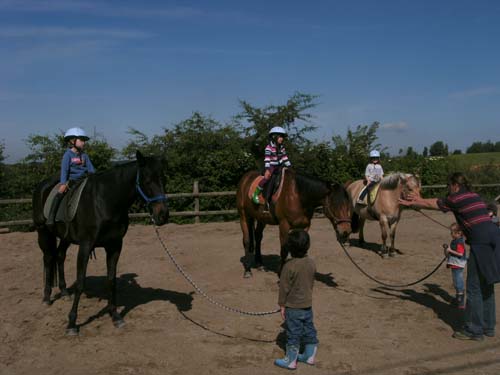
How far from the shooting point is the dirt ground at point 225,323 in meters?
4.32

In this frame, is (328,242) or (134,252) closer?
(134,252)

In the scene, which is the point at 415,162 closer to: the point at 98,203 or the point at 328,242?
the point at 328,242

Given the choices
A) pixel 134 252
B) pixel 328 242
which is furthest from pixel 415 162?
pixel 134 252

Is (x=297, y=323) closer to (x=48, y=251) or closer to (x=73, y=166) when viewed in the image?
(x=73, y=166)

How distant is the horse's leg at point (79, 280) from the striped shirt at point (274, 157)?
3.54 m

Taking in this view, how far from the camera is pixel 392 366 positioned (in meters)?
4.25

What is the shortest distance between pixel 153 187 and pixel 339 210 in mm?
2855

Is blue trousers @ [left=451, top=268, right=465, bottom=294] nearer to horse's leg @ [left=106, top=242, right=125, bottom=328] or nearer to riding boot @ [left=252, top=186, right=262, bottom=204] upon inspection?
riding boot @ [left=252, top=186, right=262, bottom=204]

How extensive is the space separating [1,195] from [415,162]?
16353 millimetres

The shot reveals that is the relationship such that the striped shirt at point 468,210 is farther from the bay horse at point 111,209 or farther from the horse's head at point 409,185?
the horse's head at point 409,185

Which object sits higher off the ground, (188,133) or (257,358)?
(188,133)

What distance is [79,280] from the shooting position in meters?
5.15

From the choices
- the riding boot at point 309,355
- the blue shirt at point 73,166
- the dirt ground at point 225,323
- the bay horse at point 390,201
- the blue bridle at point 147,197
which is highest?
the blue shirt at point 73,166

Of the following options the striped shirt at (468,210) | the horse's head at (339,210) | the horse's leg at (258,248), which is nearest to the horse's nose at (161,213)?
the horse's head at (339,210)
